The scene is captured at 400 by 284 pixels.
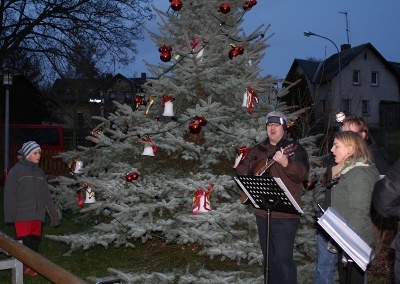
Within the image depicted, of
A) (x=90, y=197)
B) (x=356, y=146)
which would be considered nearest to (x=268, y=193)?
(x=356, y=146)

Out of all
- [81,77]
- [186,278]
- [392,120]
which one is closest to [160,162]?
[186,278]

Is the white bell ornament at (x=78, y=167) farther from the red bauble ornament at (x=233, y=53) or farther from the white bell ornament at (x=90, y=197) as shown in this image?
the red bauble ornament at (x=233, y=53)

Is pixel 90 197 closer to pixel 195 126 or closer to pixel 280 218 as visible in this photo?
pixel 195 126

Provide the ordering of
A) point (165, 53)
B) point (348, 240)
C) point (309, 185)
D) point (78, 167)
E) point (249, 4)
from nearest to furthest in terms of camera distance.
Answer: point (348, 240)
point (309, 185)
point (165, 53)
point (249, 4)
point (78, 167)

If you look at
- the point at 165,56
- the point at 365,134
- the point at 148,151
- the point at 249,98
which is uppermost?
the point at 165,56

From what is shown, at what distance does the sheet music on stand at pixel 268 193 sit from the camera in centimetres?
500

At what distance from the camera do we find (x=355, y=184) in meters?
4.82

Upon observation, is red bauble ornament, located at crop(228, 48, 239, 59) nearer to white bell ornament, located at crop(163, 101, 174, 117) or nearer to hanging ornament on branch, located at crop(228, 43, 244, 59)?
hanging ornament on branch, located at crop(228, 43, 244, 59)

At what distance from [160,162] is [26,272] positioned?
2.35m

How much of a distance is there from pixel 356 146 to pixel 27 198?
4552 millimetres

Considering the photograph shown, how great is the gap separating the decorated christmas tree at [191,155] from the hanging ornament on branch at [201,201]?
12 mm

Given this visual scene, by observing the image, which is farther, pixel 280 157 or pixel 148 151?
pixel 148 151

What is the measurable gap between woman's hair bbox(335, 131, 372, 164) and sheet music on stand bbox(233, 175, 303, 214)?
0.62 metres

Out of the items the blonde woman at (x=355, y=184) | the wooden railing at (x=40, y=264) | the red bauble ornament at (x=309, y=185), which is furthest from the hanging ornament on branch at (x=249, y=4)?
the wooden railing at (x=40, y=264)
